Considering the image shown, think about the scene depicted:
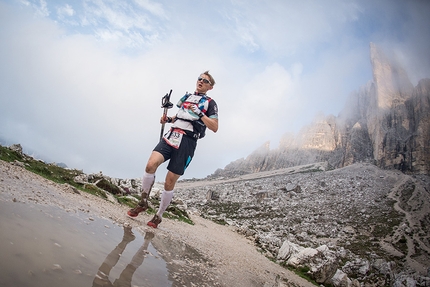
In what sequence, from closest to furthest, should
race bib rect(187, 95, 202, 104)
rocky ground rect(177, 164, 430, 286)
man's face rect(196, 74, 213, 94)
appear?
race bib rect(187, 95, 202, 104)
man's face rect(196, 74, 213, 94)
rocky ground rect(177, 164, 430, 286)

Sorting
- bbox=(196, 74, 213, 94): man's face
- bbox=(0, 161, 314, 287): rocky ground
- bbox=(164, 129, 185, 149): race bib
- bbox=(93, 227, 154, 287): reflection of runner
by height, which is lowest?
bbox=(0, 161, 314, 287): rocky ground

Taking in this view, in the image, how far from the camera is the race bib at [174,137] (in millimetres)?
5262

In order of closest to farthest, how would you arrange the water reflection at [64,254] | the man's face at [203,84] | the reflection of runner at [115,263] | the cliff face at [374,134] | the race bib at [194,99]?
the water reflection at [64,254], the reflection of runner at [115,263], the race bib at [194,99], the man's face at [203,84], the cliff face at [374,134]

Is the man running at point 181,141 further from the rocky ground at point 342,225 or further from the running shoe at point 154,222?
the rocky ground at point 342,225

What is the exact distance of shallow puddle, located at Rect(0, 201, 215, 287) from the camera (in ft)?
4.90

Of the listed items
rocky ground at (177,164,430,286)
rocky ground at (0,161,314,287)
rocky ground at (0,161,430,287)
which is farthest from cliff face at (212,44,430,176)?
rocky ground at (0,161,314,287)

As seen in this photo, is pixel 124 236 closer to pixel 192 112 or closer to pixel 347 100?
pixel 192 112

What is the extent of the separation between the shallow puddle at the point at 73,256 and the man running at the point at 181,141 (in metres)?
1.96

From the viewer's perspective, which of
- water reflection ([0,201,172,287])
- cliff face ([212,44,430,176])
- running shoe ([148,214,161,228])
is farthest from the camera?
cliff face ([212,44,430,176])

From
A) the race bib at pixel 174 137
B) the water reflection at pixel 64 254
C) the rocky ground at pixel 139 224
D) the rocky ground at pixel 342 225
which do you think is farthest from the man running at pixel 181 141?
the rocky ground at pixel 342 225

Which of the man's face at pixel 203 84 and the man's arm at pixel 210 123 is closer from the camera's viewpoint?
the man's arm at pixel 210 123

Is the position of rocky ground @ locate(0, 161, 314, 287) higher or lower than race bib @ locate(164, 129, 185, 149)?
lower

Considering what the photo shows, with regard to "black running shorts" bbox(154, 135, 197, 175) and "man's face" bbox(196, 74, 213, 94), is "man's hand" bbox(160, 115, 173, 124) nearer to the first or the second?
"black running shorts" bbox(154, 135, 197, 175)

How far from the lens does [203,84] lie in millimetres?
5820
